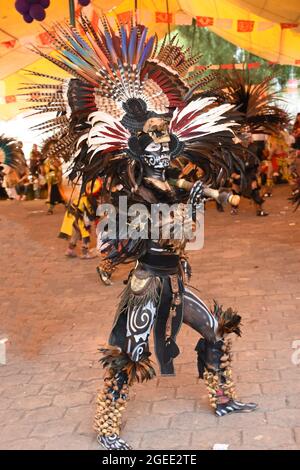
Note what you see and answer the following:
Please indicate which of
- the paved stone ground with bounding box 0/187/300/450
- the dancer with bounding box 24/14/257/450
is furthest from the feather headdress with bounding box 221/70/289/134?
the dancer with bounding box 24/14/257/450

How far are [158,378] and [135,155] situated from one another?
197 centimetres

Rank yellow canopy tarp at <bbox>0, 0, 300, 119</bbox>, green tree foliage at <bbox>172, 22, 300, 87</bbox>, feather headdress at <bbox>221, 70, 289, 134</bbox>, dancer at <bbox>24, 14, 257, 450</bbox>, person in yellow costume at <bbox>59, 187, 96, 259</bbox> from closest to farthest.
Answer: dancer at <bbox>24, 14, 257, 450</bbox>, person in yellow costume at <bbox>59, 187, 96, 259</bbox>, feather headdress at <bbox>221, 70, 289, 134</bbox>, yellow canopy tarp at <bbox>0, 0, 300, 119</bbox>, green tree foliage at <bbox>172, 22, 300, 87</bbox>

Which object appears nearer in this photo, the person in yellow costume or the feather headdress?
the person in yellow costume

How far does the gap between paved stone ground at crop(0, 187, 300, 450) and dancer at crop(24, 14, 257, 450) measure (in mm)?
491

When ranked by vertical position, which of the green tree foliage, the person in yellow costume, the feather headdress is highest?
the green tree foliage

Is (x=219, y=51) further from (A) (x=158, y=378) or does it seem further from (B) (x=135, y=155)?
(B) (x=135, y=155)

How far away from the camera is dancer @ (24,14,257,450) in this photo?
4.04 meters

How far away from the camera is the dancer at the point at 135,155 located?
4.04 meters

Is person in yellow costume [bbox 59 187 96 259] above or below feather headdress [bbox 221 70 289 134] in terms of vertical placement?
below

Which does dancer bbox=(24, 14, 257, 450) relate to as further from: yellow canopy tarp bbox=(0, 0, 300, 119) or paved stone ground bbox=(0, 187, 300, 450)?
yellow canopy tarp bbox=(0, 0, 300, 119)

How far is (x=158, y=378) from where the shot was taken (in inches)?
201

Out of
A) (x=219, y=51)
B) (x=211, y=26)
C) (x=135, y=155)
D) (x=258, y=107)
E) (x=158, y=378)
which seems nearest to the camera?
(x=135, y=155)

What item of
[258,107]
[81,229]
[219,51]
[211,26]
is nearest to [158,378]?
[81,229]
